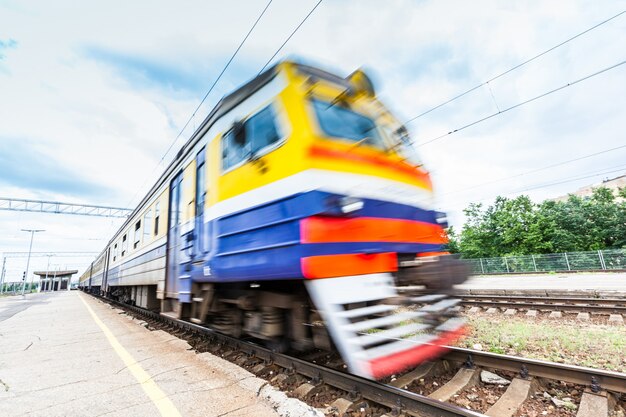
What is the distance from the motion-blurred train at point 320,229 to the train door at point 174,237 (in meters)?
0.80

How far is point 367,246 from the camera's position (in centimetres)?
283

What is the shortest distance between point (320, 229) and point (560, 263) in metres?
23.9

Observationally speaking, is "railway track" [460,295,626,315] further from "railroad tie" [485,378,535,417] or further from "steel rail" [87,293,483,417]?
"steel rail" [87,293,483,417]

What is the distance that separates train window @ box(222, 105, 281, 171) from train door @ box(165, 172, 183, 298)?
6.92 feet

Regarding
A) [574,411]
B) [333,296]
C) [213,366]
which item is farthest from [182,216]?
[574,411]

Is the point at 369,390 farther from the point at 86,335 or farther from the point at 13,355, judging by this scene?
the point at 86,335

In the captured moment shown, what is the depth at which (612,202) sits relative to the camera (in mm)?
31547

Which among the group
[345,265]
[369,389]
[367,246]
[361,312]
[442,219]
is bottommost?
[369,389]

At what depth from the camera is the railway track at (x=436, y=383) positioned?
7.95ft

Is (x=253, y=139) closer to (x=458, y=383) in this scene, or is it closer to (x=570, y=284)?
(x=458, y=383)

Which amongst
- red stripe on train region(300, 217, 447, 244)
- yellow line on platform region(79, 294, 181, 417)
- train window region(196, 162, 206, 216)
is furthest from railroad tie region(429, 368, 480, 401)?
train window region(196, 162, 206, 216)

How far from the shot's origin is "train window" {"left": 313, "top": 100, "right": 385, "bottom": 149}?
3.11 meters

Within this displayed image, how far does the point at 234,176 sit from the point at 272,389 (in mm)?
2179

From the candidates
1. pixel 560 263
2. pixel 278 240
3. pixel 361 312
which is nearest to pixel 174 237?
pixel 278 240
